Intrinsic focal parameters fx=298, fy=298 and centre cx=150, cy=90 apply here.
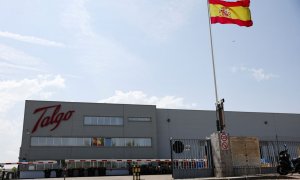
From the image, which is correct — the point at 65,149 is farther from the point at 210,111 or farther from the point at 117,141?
the point at 210,111

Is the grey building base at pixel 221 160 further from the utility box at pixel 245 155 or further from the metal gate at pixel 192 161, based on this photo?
the metal gate at pixel 192 161

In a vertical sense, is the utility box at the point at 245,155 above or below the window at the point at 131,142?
below

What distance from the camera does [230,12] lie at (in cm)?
1930

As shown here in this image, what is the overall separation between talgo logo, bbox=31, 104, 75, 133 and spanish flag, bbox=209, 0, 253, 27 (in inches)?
1090

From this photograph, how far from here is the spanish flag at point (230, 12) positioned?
62.6 ft

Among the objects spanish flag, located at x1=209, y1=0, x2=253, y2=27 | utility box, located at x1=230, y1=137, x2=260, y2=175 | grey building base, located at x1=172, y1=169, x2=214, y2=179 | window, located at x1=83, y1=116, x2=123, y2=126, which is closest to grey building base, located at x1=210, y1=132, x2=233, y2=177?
utility box, located at x1=230, y1=137, x2=260, y2=175

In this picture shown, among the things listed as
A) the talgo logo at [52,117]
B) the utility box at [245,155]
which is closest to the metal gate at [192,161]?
the utility box at [245,155]

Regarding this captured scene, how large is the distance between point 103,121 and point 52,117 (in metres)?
6.88

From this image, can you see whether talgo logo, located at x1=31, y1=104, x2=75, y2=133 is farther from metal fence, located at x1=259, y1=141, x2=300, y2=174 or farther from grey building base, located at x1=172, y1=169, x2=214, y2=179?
metal fence, located at x1=259, y1=141, x2=300, y2=174

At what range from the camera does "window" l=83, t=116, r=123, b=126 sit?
41.5 metres

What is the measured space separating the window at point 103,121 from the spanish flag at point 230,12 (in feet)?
87.2

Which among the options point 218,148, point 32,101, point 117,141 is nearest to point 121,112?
point 117,141

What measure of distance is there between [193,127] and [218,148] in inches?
1186

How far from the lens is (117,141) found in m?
41.8
